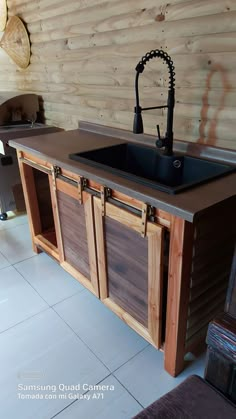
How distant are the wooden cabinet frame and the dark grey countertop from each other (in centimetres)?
13

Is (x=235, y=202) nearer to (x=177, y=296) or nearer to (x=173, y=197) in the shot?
(x=173, y=197)

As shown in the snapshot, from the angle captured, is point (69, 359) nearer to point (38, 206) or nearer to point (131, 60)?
point (38, 206)

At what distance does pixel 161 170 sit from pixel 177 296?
2.24ft

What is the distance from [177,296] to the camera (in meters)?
1.17

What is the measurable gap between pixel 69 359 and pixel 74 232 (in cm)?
66

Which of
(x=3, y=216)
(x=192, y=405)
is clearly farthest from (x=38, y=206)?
(x=192, y=405)

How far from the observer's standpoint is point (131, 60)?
5.76 ft

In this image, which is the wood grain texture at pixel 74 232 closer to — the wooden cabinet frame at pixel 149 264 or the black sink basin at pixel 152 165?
the wooden cabinet frame at pixel 149 264

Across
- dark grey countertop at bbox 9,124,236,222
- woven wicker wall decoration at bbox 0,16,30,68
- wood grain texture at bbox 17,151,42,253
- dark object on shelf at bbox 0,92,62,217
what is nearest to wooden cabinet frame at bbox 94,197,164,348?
dark grey countertop at bbox 9,124,236,222

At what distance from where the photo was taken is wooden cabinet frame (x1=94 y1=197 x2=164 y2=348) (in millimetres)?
1165

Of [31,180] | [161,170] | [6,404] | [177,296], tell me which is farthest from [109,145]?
[6,404]

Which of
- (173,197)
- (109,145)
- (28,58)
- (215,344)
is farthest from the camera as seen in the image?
(28,58)

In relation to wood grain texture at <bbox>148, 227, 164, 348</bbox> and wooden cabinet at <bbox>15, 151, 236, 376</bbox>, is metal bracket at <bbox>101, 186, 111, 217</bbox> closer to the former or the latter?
wooden cabinet at <bbox>15, 151, 236, 376</bbox>

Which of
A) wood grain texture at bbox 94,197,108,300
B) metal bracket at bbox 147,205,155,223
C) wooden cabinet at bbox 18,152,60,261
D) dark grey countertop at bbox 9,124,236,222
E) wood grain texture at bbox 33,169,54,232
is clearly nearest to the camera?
dark grey countertop at bbox 9,124,236,222
